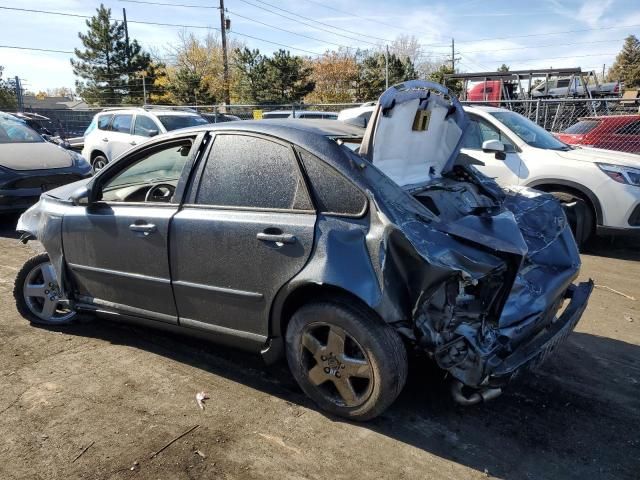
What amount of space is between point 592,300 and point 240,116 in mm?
16973

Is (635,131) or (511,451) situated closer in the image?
(511,451)

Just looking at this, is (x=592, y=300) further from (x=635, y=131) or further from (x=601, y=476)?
(x=635, y=131)

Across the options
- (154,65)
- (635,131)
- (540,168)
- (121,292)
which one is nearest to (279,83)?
(154,65)

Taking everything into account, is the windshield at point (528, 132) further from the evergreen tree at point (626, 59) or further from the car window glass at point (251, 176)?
the evergreen tree at point (626, 59)

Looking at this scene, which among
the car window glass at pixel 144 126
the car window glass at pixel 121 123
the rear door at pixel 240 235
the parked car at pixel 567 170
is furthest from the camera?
the car window glass at pixel 121 123

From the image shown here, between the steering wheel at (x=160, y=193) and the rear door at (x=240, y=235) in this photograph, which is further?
the steering wheel at (x=160, y=193)

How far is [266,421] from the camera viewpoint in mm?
3033

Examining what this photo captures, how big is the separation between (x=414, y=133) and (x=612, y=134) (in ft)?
34.4

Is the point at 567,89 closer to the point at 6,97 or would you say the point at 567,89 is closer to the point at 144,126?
the point at 144,126

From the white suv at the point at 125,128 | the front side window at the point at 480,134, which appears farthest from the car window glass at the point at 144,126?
the front side window at the point at 480,134

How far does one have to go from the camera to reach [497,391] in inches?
108

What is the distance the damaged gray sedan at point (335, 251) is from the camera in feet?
8.84

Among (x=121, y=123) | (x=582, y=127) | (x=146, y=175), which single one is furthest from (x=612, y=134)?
(x=146, y=175)

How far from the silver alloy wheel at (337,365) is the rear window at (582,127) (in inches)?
473
